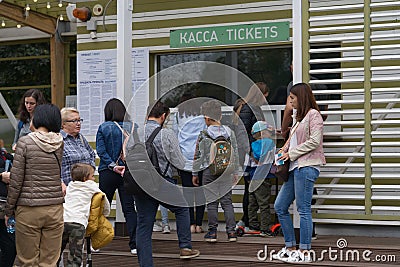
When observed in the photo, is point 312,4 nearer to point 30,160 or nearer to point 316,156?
point 316,156

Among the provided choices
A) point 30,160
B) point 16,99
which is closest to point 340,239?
point 30,160

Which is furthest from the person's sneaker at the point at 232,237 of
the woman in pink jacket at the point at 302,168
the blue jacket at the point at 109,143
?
the blue jacket at the point at 109,143

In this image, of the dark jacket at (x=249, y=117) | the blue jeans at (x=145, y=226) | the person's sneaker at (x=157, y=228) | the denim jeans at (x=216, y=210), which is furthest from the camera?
the person's sneaker at (x=157, y=228)

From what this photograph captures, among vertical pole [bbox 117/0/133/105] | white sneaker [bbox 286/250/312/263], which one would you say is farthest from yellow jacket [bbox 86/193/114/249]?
vertical pole [bbox 117/0/133/105]

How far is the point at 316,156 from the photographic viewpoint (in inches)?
316

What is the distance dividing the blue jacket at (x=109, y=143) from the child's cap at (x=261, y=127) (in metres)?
1.46

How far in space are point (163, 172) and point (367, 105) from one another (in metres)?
2.46

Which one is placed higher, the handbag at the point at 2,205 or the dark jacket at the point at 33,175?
the dark jacket at the point at 33,175

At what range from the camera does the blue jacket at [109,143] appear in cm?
877

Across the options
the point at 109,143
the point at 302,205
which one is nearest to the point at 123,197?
the point at 109,143

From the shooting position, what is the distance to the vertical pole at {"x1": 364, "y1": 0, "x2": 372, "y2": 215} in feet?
27.9

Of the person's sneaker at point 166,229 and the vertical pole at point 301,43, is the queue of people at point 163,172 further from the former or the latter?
the vertical pole at point 301,43

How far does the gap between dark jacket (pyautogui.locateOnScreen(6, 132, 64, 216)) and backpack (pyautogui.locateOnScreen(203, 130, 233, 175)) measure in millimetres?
2144

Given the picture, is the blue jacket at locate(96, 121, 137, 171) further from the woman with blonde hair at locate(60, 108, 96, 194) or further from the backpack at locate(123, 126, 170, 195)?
the backpack at locate(123, 126, 170, 195)
